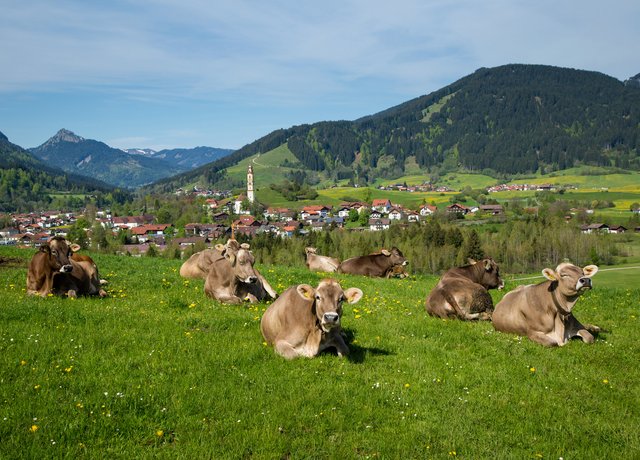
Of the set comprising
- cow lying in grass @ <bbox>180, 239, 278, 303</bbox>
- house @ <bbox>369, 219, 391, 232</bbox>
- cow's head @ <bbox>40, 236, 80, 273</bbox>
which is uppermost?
cow's head @ <bbox>40, 236, 80, 273</bbox>

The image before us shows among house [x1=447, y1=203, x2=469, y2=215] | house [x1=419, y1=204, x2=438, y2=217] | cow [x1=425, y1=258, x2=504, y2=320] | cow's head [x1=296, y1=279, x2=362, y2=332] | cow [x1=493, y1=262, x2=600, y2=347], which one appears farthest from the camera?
house [x1=419, y1=204, x2=438, y2=217]

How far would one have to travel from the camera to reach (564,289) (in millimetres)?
11977

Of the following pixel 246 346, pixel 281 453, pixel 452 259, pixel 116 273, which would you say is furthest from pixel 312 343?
pixel 452 259

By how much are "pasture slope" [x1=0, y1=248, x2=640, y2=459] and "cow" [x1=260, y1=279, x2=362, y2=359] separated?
1.04ft

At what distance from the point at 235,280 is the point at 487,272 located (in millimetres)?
9753

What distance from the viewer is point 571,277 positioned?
11.8 meters

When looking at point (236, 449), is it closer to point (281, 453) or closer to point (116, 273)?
point (281, 453)

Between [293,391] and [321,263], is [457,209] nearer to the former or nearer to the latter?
[321,263]

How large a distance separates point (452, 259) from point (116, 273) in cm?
8448

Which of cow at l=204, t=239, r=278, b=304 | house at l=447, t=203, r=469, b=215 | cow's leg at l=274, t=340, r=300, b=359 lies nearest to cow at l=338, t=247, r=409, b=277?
cow at l=204, t=239, r=278, b=304

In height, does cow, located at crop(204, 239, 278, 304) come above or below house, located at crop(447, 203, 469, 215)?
above

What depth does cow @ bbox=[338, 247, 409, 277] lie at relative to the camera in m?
26.0

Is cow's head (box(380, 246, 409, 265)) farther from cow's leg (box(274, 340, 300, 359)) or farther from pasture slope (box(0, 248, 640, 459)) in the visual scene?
cow's leg (box(274, 340, 300, 359))

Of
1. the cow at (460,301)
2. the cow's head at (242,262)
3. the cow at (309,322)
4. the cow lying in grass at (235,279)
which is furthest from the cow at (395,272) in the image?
the cow at (309,322)
